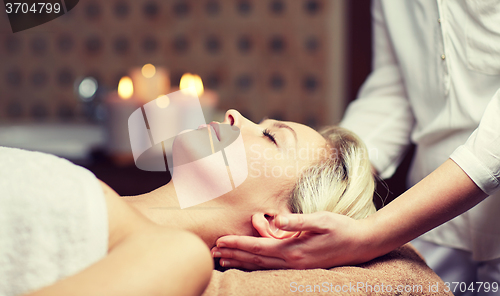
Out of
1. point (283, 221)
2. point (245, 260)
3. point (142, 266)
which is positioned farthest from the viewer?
point (245, 260)

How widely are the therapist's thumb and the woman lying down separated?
13 centimetres

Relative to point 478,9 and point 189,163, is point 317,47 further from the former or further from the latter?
point 189,163

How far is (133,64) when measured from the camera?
167 cm

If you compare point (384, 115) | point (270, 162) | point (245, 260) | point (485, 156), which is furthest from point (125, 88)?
point (485, 156)

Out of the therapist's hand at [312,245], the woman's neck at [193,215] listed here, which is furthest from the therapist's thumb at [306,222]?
the woman's neck at [193,215]

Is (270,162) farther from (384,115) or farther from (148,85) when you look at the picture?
(148,85)

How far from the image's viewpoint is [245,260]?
2.19 ft

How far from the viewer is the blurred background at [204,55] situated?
1623 millimetres

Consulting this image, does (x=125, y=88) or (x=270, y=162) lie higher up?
(x=125, y=88)

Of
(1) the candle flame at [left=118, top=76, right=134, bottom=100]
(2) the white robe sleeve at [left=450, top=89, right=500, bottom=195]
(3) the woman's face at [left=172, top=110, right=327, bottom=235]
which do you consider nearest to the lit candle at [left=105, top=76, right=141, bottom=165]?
Answer: (1) the candle flame at [left=118, top=76, right=134, bottom=100]

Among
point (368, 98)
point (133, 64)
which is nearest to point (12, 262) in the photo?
point (368, 98)

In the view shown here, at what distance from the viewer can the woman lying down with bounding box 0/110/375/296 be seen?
1.51 feet

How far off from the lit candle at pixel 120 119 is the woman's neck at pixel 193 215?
408 mm

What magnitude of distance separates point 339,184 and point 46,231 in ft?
1.94
